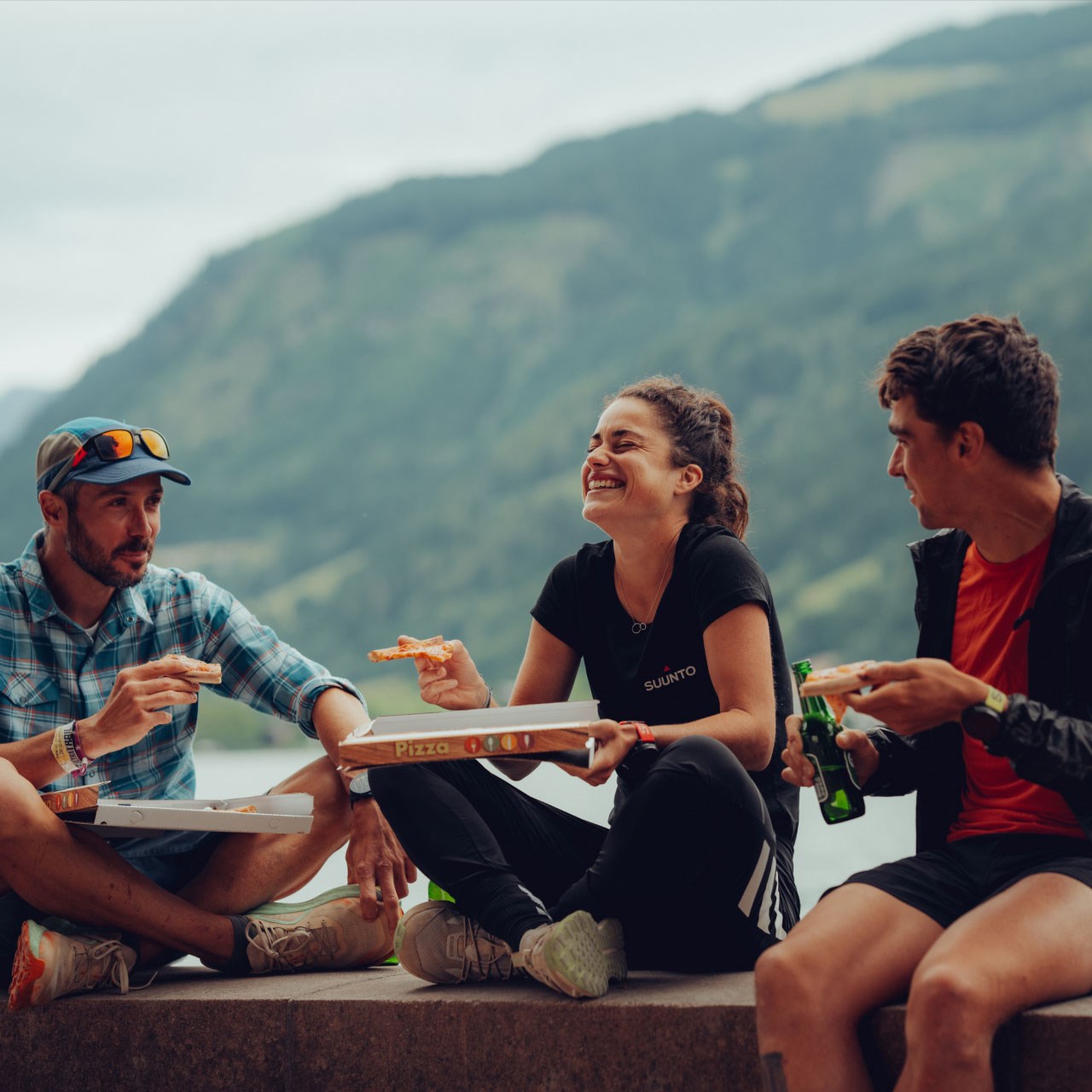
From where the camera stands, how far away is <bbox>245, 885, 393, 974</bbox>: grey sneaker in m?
3.87

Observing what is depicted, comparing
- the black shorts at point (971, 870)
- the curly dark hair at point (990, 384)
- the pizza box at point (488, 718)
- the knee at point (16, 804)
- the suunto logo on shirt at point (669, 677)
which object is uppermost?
the curly dark hair at point (990, 384)

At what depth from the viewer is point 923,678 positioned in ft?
8.95

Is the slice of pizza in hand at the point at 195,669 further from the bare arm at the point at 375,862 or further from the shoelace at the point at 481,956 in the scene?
the shoelace at the point at 481,956

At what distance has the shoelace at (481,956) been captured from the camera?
3.41 meters

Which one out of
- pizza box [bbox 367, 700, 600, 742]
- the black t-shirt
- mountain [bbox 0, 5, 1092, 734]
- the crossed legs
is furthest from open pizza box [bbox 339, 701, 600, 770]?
mountain [bbox 0, 5, 1092, 734]

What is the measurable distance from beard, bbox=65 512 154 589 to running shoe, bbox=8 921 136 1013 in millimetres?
954

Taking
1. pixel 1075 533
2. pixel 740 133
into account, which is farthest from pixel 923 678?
pixel 740 133

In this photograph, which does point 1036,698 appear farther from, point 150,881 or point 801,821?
point 801,821

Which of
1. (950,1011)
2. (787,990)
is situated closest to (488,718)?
(787,990)

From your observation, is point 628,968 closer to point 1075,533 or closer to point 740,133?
point 1075,533

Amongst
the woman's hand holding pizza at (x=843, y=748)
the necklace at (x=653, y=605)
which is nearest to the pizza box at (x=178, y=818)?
the necklace at (x=653, y=605)

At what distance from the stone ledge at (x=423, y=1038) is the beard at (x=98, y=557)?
3.60ft

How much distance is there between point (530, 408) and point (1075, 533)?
14321 centimetres

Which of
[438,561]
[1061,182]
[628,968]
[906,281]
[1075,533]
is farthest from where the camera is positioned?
[1061,182]
